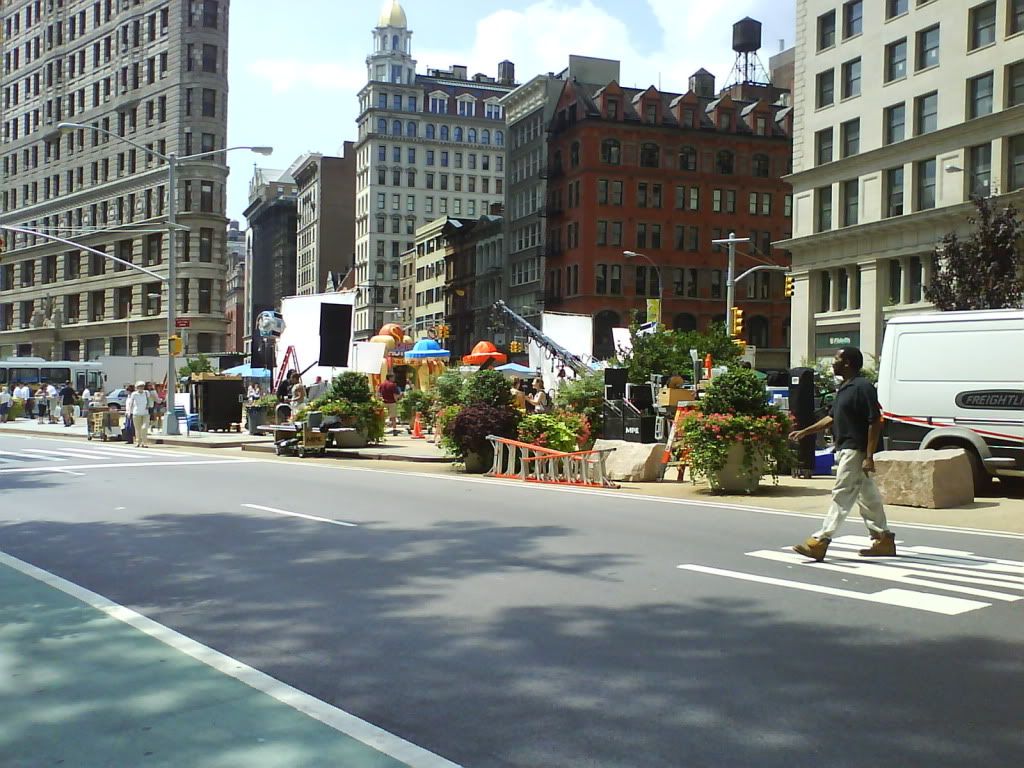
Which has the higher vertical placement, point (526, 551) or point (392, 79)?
point (392, 79)

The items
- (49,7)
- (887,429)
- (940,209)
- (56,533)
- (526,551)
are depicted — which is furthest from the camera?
(49,7)

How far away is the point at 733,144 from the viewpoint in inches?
3162

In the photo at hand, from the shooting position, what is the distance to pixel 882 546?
9.60m

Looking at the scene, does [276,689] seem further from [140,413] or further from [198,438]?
[198,438]

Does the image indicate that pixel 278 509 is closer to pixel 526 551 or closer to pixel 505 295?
pixel 526 551

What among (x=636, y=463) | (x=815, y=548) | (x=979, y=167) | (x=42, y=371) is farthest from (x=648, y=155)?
(x=815, y=548)

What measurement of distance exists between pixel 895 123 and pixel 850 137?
2.95 meters

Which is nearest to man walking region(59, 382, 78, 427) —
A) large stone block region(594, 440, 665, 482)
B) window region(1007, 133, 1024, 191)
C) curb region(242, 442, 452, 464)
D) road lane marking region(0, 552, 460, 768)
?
curb region(242, 442, 452, 464)

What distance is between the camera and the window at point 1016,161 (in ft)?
131

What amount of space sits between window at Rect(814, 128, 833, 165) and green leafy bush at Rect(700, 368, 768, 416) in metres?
37.4

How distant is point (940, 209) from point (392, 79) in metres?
116

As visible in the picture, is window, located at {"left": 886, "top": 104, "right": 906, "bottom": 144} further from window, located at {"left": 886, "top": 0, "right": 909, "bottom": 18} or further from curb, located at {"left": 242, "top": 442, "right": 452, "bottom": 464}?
curb, located at {"left": 242, "top": 442, "right": 452, "bottom": 464}

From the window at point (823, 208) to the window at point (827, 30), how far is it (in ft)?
21.7

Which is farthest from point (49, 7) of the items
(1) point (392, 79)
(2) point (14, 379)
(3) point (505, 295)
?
(1) point (392, 79)
